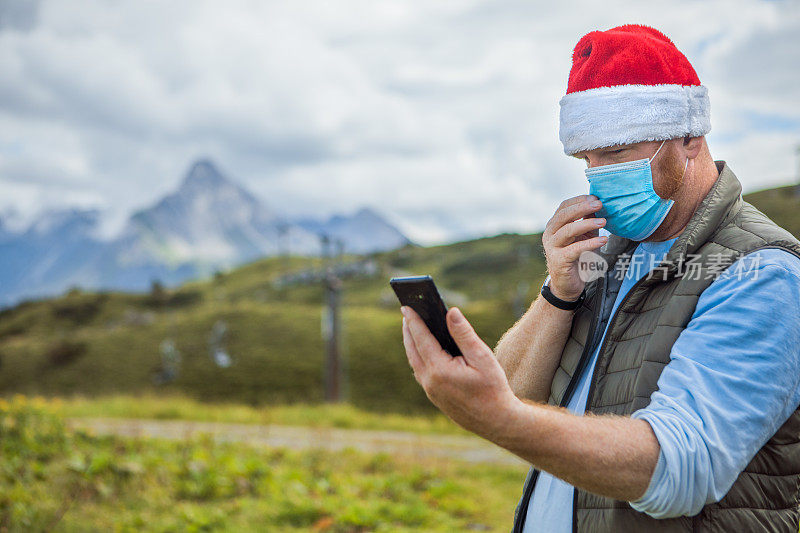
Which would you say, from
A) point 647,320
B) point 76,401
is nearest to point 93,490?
point 647,320

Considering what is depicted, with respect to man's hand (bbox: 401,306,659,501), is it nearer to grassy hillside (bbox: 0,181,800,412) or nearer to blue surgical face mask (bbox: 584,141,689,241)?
blue surgical face mask (bbox: 584,141,689,241)

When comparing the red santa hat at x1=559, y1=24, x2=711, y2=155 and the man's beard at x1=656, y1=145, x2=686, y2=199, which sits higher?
the red santa hat at x1=559, y1=24, x2=711, y2=155

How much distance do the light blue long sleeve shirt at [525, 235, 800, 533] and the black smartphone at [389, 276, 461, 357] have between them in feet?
1.44

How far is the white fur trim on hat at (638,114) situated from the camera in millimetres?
1684

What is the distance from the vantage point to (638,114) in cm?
169

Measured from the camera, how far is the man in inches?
47.3

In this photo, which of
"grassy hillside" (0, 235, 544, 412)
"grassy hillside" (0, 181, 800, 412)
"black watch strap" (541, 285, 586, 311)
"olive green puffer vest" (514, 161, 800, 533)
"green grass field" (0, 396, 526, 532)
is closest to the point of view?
"olive green puffer vest" (514, 161, 800, 533)

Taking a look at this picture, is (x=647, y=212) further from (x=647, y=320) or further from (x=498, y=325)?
(x=498, y=325)

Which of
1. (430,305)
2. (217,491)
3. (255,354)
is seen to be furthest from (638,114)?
(255,354)

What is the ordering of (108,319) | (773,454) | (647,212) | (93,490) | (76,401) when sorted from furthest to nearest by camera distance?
(108,319)
(76,401)
(93,490)
(647,212)
(773,454)

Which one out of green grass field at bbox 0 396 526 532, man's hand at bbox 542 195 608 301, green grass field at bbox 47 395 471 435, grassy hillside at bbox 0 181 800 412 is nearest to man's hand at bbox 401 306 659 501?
man's hand at bbox 542 195 608 301

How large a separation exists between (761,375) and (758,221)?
47cm

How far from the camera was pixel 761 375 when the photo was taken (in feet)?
4.07

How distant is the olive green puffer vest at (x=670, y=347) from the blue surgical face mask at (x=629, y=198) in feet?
0.54
